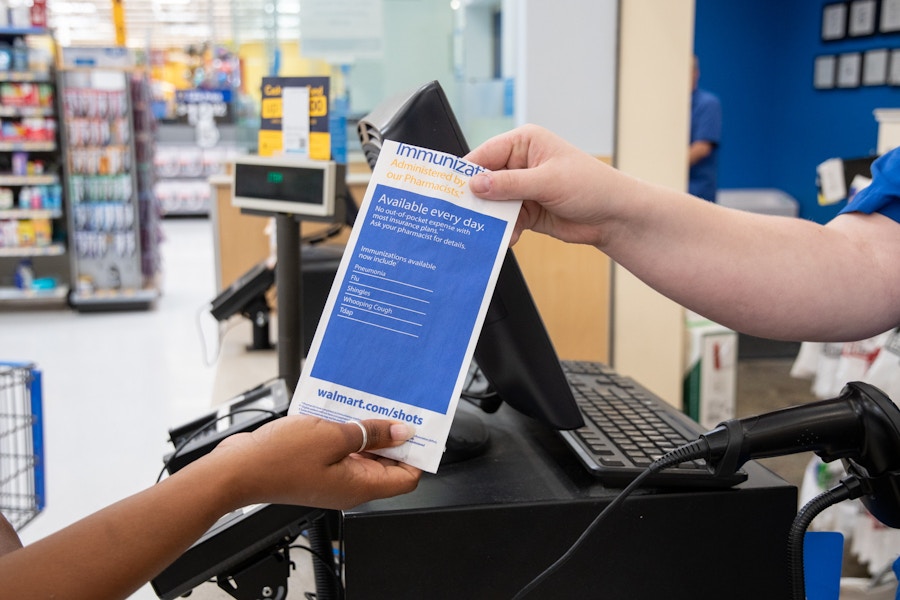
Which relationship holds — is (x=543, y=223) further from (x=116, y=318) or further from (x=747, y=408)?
(x=116, y=318)

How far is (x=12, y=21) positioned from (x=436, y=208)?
7004mm

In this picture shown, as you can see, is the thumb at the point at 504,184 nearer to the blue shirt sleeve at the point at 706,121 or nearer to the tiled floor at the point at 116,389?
the tiled floor at the point at 116,389

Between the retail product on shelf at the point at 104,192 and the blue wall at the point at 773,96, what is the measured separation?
4.64m

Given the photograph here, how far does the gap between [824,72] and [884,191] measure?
6.10m

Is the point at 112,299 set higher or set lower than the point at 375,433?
lower

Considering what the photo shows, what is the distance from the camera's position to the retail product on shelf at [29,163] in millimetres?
6422

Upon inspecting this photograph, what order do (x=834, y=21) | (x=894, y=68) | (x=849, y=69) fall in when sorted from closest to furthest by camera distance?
(x=894, y=68) < (x=849, y=69) < (x=834, y=21)

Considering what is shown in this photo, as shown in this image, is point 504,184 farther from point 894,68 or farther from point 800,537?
point 894,68

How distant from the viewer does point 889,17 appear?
5.72 metres

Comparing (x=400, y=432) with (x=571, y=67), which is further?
(x=571, y=67)

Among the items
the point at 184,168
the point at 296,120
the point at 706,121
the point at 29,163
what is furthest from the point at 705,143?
the point at 184,168

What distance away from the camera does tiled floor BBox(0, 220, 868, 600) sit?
3504 millimetres

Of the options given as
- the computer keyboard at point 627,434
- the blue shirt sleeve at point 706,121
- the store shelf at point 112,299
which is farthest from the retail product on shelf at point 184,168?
the computer keyboard at point 627,434

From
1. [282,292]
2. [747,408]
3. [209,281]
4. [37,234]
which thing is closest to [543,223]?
[282,292]
